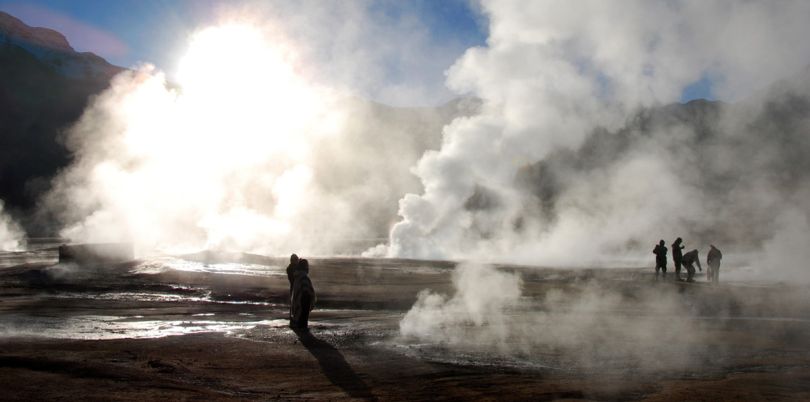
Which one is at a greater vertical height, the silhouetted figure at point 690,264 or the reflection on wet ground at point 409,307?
the silhouetted figure at point 690,264

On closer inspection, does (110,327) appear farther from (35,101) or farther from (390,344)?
(35,101)

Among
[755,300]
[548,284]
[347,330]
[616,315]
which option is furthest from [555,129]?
[347,330]

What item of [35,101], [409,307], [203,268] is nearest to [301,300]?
[409,307]

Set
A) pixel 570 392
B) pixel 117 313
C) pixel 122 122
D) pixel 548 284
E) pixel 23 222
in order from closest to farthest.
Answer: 1. pixel 570 392
2. pixel 117 313
3. pixel 548 284
4. pixel 122 122
5. pixel 23 222

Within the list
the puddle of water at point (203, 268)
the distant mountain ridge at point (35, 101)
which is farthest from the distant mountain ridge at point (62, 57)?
the puddle of water at point (203, 268)

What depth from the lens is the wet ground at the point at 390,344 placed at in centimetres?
675

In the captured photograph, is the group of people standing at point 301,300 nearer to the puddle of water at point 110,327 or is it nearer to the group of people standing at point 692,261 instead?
the puddle of water at point 110,327

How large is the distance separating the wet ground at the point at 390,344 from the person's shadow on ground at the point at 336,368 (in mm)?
27

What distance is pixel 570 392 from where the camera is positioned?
6641 millimetres

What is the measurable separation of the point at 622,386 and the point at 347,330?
16.5ft

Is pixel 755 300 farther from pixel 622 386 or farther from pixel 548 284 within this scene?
pixel 622 386

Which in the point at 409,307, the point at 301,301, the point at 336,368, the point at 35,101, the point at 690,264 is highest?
the point at 35,101

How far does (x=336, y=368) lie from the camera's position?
7707 mm

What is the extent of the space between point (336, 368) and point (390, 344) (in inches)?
69.5
